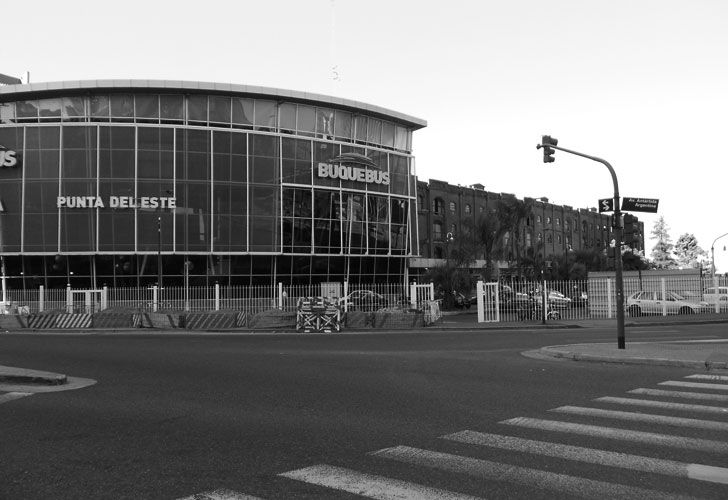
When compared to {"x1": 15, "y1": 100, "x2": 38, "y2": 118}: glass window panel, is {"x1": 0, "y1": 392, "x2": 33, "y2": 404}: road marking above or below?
below

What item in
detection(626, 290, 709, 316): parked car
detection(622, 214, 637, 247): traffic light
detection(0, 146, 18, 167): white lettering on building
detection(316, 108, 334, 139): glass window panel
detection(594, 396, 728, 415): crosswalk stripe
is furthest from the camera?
detection(316, 108, 334, 139): glass window panel

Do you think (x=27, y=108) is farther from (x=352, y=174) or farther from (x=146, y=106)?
(x=352, y=174)

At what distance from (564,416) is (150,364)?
9.52 metres

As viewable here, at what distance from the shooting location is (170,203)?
40.6m

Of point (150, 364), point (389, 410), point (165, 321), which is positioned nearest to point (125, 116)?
point (165, 321)

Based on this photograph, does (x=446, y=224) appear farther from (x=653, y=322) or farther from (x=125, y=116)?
(x=653, y=322)

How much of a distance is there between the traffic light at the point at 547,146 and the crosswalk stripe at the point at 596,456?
13.5 m

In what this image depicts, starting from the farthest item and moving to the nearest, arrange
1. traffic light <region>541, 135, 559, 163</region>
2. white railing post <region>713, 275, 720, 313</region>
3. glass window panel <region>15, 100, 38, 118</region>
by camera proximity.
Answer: glass window panel <region>15, 100, 38, 118</region>, white railing post <region>713, 275, 720, 313</region>, traffic light <region>541, 135, 559, 163</region>

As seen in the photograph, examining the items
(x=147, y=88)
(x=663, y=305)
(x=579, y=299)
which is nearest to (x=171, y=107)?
(x=147, y=88)

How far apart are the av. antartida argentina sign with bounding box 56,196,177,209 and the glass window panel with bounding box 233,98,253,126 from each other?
7.42 meters

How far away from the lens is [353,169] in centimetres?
4653

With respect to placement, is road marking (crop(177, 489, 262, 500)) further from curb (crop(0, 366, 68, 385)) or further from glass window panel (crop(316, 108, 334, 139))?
glass window panel (crop(316, 108, 334, 139))

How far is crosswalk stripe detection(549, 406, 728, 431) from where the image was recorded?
7.21m

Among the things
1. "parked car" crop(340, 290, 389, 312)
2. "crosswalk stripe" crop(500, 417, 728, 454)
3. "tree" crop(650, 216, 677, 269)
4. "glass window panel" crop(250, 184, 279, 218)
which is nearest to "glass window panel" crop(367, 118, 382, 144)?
"glass window panel" crop(250, 184, 279, 218)
